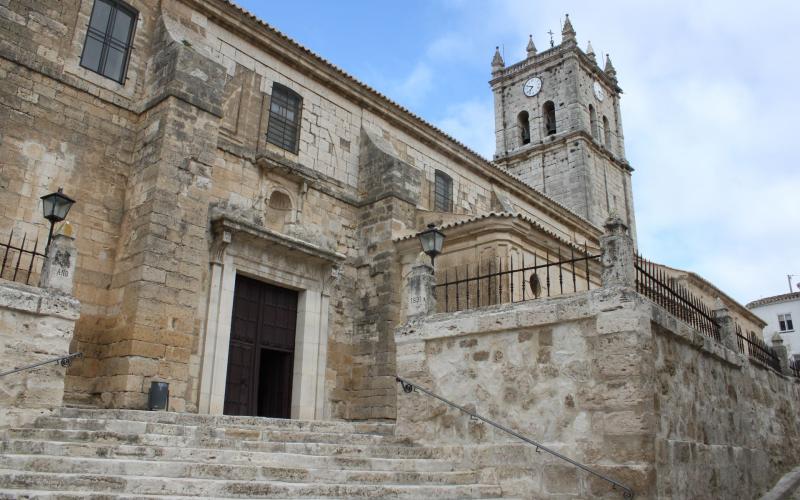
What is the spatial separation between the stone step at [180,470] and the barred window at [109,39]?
747cm

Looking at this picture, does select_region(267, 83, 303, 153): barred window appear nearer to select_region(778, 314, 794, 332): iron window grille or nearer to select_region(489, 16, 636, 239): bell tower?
select_region(489, 16, 636, 239): bell tower

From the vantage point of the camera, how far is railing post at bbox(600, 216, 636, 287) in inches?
245

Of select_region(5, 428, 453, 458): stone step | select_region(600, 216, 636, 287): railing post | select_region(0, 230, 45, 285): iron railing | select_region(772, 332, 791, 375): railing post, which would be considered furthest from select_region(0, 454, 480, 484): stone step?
select_region(772, 332, 791, 375): railing post

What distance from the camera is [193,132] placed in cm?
1046

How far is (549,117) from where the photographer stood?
102 feet

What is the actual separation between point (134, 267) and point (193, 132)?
2.55 m

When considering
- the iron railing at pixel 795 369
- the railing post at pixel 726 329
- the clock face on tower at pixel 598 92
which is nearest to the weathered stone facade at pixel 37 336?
the railing post at pixel 726 329

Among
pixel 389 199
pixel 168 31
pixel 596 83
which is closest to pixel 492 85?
pixel 596 83

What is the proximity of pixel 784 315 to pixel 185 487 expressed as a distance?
41.9m

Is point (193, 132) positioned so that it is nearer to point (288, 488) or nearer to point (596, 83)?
point (288, 488)

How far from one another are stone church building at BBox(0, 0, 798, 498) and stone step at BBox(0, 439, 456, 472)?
116 centimetres

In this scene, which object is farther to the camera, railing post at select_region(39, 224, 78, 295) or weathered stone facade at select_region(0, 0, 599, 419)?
weathered stone facade at select_region(0, 0, 599, 419)

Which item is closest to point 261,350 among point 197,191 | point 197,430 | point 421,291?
point 197,191

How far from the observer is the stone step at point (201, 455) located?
18.6 feet
